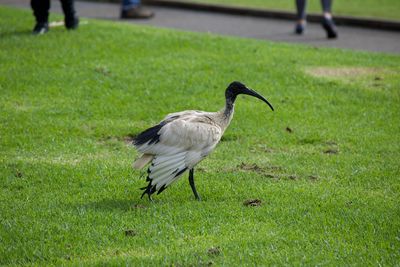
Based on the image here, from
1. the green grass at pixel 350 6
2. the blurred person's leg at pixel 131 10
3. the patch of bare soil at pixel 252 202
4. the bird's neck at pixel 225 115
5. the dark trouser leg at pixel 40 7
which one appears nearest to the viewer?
the patch of bare soil at pixel 252 202

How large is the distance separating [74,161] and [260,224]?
295cm

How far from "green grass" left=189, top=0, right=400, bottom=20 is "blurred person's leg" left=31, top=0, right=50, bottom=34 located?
22.3ft

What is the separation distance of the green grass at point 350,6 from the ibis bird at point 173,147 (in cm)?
1172

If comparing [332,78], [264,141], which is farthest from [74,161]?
[332,78]

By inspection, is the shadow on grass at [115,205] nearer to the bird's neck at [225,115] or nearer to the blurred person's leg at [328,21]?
the bird's neck at [225,115]

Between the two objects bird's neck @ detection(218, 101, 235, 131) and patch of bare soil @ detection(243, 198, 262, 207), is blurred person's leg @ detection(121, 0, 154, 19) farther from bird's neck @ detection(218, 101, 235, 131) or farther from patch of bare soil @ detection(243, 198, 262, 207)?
patch of bare soil @ detection(243, 198, 262, 207)

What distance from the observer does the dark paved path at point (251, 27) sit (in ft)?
54.4

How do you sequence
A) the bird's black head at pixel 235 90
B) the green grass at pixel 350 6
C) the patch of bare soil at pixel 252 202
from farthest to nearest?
the green grass at pixel 350 6, the bird's black head at pixel 235 90, the patch of bare soil at pixel 252 202

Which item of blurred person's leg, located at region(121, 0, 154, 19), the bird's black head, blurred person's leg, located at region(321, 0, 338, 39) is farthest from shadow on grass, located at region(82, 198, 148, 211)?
blurred person's leg, located at region(121, 0, 154, 19)

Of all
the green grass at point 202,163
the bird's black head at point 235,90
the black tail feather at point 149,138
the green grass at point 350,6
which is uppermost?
the bird's black head at point 235,90

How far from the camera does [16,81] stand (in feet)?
42.0

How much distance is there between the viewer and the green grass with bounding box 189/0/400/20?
19.5 meters

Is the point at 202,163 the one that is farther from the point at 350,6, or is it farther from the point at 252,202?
the point at 350,6

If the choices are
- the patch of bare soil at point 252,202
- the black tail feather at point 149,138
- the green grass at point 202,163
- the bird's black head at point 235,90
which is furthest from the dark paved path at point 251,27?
the black tail feather at point 149,138
